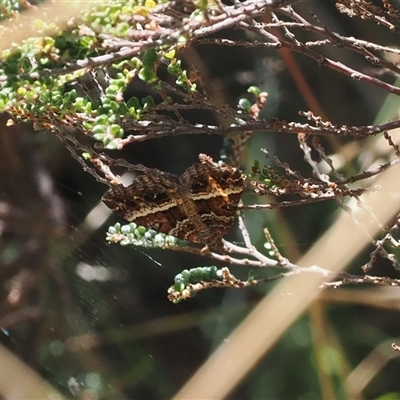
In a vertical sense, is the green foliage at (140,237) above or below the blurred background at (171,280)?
above

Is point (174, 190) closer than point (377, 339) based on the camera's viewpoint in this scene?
Yes

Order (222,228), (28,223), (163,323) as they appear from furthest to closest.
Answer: (163,323) < (28,223) < (222,228)

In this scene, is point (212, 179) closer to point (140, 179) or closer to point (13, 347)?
point (140, 179)

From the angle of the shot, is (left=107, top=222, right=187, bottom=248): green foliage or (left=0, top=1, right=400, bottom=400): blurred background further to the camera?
(left=0, top=1, right=400, bottom=400): blurred background

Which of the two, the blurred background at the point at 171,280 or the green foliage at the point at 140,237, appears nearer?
the green foliage at the point at 140,237

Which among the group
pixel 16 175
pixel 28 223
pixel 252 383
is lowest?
pixel 252 383

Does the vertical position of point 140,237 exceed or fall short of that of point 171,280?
it exceeds it

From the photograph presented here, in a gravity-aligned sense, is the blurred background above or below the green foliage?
below

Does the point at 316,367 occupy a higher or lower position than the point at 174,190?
lower

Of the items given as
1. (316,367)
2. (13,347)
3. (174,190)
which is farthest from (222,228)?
(13,347)

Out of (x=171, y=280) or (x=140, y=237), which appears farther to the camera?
(x=171, y=280)

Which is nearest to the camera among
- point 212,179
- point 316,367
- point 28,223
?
point 212,179
